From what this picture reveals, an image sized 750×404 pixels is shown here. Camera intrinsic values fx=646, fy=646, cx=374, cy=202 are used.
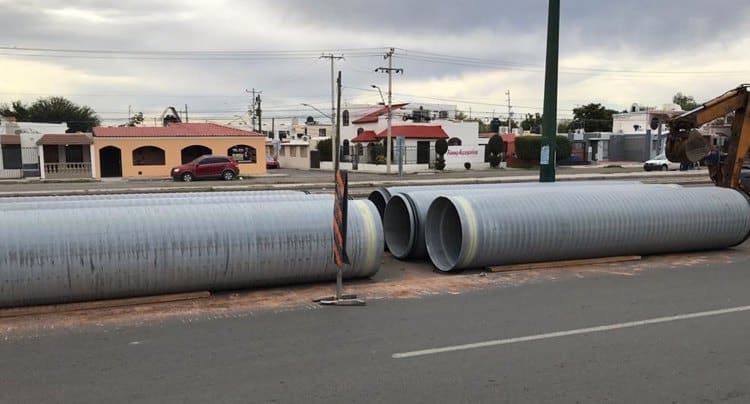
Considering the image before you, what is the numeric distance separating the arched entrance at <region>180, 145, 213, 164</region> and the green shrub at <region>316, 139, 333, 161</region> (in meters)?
16.4

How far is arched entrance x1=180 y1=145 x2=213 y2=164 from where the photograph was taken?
49.1 meters

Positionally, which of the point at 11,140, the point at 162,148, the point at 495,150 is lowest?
the point at 495,150

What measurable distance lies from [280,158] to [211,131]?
24.7 meters

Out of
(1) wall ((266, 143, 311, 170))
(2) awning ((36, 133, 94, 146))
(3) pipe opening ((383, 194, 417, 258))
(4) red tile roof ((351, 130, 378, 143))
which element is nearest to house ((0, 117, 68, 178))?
(2) awning ((36, 133, 94, 146))

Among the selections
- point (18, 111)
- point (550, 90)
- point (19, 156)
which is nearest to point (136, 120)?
point (18, 111)

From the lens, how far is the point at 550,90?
55.5ft

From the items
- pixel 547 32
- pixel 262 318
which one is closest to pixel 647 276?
pixel 262 318

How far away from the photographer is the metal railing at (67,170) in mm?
45938

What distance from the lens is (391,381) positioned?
5.15 m

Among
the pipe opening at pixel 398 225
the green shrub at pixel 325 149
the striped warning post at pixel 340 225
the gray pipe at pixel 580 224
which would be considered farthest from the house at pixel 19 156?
the striped warning post at pixel 340 225

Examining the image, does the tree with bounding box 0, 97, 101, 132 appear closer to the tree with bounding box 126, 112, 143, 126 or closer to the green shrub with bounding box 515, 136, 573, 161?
the tree with bounding box 126, 112, 143, 126

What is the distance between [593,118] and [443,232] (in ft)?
323

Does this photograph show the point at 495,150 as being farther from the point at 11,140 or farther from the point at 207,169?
the point at 11,140

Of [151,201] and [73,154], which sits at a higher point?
[73,154]
